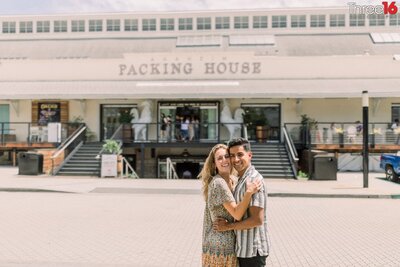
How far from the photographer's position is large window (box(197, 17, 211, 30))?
3562 centimetres

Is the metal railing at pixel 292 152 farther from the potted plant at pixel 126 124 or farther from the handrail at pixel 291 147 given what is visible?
the potted plant at pixel 126 124

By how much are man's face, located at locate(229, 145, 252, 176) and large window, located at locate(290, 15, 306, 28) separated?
32.6 metres

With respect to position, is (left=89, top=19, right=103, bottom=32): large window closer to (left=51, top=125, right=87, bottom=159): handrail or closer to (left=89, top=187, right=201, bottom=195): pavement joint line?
(left=51, top=125, right=87, bottom=159): handrail

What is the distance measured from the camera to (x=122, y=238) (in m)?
8.35

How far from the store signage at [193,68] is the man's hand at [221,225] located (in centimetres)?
2291

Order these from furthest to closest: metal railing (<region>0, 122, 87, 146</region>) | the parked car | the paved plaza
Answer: metal railing (<region>0, 122, 87, 146</region>) → the parked car → the paved plaza

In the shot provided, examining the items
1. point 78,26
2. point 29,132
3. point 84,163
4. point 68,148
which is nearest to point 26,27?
point 78,26

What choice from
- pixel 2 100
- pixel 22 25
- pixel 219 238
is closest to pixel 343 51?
pixel 2 100

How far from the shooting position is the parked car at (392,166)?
18797 millimetres

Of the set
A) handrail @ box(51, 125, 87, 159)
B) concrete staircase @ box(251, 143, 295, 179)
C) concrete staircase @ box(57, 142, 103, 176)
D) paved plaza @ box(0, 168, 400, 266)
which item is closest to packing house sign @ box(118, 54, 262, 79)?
handrail @ box(51, 125, 87, 159)

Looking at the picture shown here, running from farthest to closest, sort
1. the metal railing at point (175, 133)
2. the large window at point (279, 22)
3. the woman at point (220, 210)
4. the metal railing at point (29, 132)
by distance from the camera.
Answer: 1. the large window at point (279, 22)
2. the metal railing at point (29, 132)
3. the metal railing at point (175, 133)
4. the woman at point (220, 210)

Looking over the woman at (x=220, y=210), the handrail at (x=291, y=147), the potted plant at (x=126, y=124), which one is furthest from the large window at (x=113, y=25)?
the woman at (x=220, y=210)

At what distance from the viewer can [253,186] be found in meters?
3.50

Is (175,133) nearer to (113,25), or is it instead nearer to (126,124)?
(126,124)
